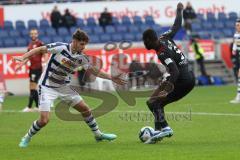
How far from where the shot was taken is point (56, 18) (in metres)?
34.1

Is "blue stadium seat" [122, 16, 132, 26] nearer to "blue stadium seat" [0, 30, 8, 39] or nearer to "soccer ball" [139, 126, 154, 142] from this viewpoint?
"blue stadium seat" [0, 30, 8, 39]

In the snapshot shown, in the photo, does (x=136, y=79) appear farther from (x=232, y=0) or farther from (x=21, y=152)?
(x=21, y=152)

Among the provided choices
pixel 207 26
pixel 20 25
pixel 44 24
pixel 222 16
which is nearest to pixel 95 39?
pixel 44 24

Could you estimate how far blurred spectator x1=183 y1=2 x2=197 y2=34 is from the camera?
1407 inches

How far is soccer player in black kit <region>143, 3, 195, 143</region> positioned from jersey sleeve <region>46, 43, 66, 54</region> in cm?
153

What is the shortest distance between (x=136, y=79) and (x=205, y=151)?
17442 mm

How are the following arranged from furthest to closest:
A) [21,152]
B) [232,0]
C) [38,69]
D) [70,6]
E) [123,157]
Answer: [232,0]
[70,6]
[38,69]
[21,152]
[123,157]

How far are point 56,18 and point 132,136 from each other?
19.5 meters

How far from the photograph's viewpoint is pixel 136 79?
98.3 feet

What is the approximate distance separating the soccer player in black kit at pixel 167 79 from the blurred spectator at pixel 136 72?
14.4 meters

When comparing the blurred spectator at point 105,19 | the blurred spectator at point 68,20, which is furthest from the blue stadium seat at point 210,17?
the blurred spectator at point 68,20

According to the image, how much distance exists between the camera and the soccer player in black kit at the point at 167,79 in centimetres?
1365

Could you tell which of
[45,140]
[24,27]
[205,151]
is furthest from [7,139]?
[24,27]

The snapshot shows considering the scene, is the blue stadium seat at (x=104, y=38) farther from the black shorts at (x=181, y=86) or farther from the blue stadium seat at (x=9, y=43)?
the black shorts at (x=181, y=86)
